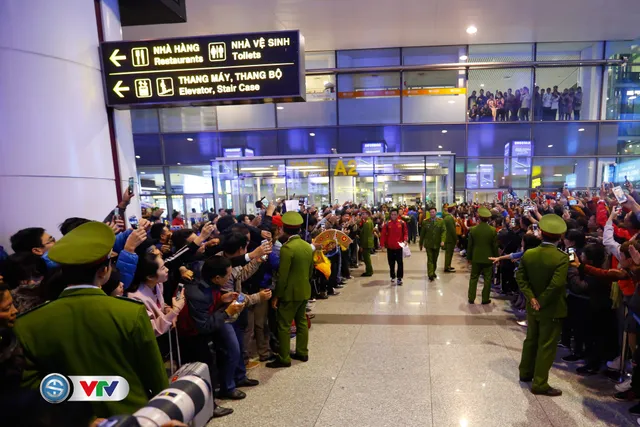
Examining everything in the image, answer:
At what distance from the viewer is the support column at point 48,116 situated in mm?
3703

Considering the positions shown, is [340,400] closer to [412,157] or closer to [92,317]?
[92,317]

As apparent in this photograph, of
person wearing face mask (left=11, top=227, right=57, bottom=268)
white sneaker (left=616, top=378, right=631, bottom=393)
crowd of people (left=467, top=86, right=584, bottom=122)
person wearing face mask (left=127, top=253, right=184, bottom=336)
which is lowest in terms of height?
white sneaker (left=616, top=378, right=631, bottom=393)

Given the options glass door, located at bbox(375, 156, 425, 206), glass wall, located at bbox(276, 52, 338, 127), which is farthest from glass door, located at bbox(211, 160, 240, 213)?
glass door, located at bbox(375, 156, 425, 206)

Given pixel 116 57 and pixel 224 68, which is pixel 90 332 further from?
pixel 116 57

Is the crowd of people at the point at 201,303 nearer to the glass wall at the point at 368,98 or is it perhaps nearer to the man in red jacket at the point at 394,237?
the man in red jacket at the point at 394,237

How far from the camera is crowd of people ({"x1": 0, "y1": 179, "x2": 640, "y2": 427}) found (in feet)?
4.63

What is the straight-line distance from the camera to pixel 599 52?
1559 centimetres

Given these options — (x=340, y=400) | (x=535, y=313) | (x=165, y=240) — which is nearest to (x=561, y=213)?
(x=535, y=313)

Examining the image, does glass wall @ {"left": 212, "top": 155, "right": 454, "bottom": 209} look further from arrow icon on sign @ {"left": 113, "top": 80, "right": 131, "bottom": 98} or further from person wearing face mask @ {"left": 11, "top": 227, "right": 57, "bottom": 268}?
person wearing face mask @ {"left": 11, "top": 227, "right": 57, "bottom": 268}

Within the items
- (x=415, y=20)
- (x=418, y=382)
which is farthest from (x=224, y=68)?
(x=415, y=20)

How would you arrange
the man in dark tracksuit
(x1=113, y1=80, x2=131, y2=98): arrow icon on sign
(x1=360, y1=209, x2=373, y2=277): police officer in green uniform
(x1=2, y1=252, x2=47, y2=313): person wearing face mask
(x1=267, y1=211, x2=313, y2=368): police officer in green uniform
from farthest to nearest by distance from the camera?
(x1=360, y1=209, x2=373, y2=277): police officer in green uniform, (x1=113, y1=80, x2=131, y2=98): arrow icon on sign, (x1=267, y1=211, x2=313, y2=368): police officer in green uniform, the man in dark tracksuit, (x1=2, y1=252, x2=47, y2=313): person wearing face mask

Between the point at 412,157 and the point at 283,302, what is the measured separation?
12.1 meters

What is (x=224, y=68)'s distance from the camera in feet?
16.2

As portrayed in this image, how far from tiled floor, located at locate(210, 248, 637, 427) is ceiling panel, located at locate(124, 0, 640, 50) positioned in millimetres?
11064
